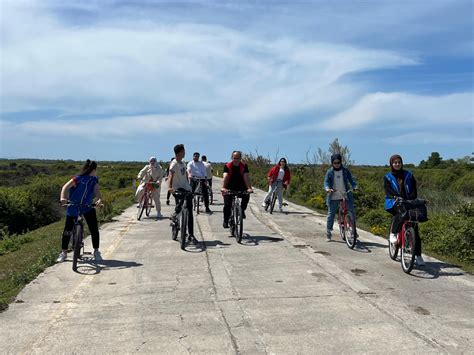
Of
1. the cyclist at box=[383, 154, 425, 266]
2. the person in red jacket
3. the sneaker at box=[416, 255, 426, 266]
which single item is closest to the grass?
the cyclist at box=[383, 154, 425, 266]

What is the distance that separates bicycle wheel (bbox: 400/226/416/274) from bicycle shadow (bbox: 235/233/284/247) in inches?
134

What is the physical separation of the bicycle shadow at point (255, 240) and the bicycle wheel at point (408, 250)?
134 inches

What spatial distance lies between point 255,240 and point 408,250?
3.90m

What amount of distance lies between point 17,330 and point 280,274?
3.95 metres

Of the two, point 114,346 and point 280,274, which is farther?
point 280,274

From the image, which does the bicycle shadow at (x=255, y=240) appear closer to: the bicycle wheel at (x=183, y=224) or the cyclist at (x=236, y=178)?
the cyclist at (x=236, y=178)

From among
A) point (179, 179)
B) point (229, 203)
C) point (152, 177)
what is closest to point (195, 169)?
point (152, 177)

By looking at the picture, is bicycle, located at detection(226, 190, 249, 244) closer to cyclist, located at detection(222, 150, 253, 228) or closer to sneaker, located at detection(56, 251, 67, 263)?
cyclist, located at detection(222, 150, 253, 228)

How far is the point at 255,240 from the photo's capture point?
451 inches

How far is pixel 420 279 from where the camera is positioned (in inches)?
306

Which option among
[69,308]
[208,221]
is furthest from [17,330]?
[208,221]

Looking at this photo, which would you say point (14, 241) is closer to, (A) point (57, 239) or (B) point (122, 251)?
(A) point (57, 239)

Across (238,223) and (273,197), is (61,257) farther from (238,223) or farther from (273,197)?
(273,197)

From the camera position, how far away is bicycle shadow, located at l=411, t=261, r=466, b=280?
802 cm
